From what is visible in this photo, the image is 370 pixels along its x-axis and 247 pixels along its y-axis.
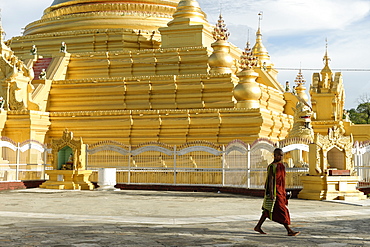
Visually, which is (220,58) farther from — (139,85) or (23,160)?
(23,160)

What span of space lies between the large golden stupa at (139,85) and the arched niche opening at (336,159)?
3.36m

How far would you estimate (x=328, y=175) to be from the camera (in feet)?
48.3

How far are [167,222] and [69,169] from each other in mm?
9575

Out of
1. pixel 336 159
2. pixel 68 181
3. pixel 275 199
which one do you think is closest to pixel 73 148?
pixel 68 181

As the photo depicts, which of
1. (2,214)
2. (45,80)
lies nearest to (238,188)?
(2,214)

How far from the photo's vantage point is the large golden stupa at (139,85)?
2228 cm

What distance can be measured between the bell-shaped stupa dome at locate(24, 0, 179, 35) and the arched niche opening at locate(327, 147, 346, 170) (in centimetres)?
1526

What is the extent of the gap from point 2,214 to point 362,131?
79.8 feet

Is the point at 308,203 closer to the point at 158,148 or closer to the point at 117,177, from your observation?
the point at 158,148

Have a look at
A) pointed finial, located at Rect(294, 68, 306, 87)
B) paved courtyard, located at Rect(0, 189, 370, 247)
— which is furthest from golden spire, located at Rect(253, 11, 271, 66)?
paved courtyard, located at Rect(0, 189, 370, 247)

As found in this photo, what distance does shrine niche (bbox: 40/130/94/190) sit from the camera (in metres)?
18.5

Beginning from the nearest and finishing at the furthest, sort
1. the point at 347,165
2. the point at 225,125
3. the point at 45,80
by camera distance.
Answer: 1. the point at 347,165
2. the point at 225,125
3. the point at 45,80

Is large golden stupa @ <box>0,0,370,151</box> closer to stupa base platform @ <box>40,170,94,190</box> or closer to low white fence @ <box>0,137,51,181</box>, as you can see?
low white fence @ <box>0,137,51,181</box>

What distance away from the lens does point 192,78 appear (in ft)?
77.4
